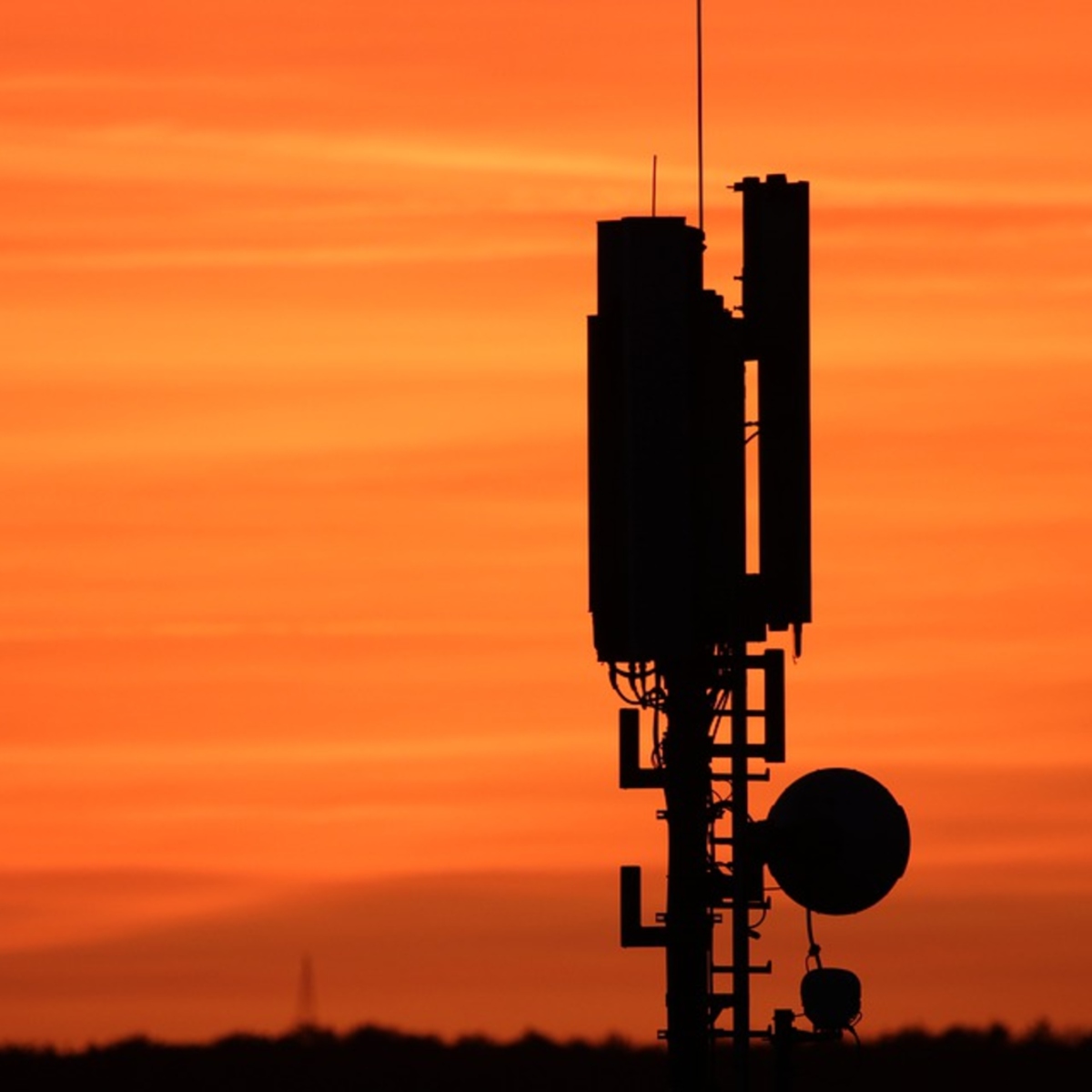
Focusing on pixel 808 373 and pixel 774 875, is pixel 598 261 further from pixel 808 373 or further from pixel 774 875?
pixel 774 875

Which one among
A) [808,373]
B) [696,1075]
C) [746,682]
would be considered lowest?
[696,1075]

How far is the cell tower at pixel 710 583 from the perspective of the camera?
2366 inches

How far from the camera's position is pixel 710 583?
6041cm

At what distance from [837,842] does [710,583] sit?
3.45 meters

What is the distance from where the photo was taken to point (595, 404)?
60562 mm

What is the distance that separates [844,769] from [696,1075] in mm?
4067

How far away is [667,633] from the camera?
198 ft

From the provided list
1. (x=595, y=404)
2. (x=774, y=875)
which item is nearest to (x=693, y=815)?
(x=774, y=875)

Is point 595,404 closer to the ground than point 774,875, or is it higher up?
higher up

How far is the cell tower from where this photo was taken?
6009 centimetres

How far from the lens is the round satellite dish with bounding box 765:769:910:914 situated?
60.8m

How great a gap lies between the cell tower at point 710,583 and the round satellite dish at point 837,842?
22 mm

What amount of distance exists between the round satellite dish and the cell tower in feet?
0.07

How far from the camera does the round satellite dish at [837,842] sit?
60.8 meters
